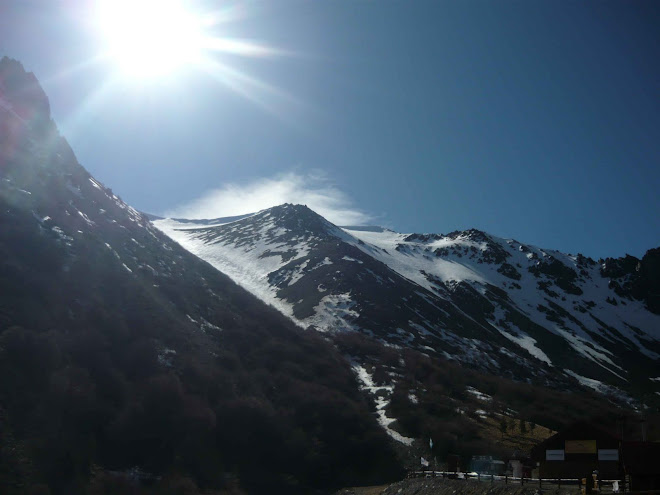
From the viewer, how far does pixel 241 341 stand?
6094 cm

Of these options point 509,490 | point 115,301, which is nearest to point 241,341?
point 115,301

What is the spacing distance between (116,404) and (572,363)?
4060 inches

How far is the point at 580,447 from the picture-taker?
33.4m

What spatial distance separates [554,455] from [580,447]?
5.46ft

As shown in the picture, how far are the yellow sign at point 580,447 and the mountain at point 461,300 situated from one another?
1844 inches

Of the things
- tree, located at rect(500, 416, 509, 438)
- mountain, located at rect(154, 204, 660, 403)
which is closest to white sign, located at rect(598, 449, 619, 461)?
tree, located at rect(500, 416, 509, 438)

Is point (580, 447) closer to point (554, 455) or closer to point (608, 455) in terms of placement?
point (608, 455)

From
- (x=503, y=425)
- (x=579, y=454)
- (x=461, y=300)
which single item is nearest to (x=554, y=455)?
(x=579, y=454)

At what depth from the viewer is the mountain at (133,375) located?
34.2m

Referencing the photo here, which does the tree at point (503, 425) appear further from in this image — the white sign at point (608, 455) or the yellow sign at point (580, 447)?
the white sign at point (608, 455)

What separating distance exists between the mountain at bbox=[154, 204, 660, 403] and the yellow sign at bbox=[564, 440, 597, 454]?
46.8 m

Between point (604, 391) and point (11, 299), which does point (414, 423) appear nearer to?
point (11, 299)

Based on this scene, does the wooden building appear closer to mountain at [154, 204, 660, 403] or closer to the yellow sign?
the yellow sign

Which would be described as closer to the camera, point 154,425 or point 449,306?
point 154,425
